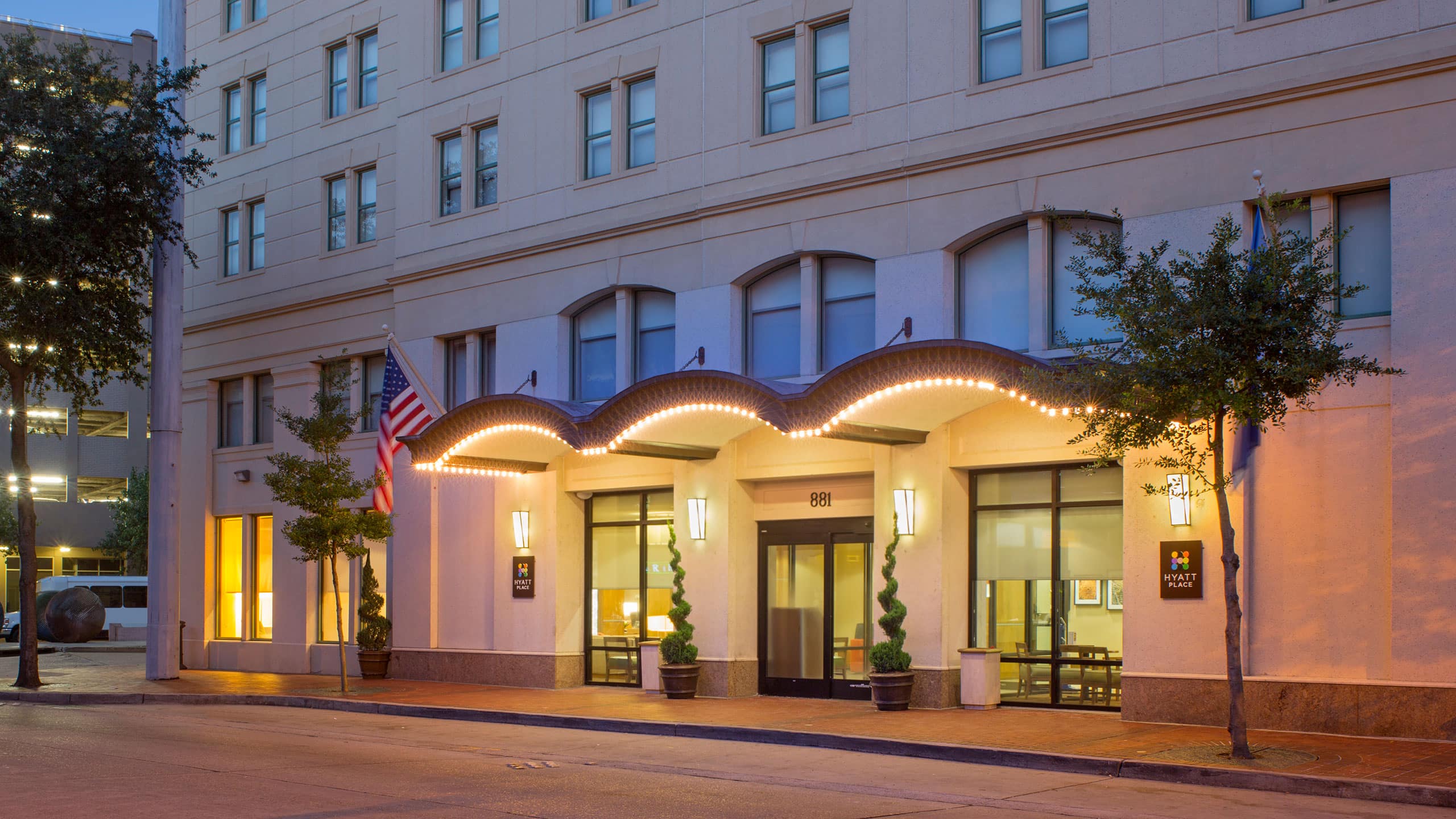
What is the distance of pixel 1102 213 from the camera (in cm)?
1853

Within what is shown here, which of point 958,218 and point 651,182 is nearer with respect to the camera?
point 958,218

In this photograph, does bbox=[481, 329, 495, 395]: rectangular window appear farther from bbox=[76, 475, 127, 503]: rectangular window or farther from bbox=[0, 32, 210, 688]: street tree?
bbox=[76, 475, 127, 503]: rectangular window

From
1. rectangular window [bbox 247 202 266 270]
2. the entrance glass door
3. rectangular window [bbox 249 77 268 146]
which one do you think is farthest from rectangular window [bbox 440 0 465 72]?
the entrance glass door

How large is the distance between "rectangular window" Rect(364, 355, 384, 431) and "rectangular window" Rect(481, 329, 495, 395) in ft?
9.82

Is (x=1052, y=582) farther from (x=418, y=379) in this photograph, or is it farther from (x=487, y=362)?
(x=418, y=379)

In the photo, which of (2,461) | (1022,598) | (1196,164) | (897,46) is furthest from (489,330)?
(2,461)

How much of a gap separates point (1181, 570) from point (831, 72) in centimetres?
900

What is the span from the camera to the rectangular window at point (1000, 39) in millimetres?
19688

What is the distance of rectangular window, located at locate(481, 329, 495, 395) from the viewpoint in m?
26.6

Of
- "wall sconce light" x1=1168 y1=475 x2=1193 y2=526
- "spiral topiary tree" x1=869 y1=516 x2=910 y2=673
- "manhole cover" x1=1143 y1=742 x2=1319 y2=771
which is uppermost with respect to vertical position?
"wall sconce light" x1=1168 y1=475 x2=1193 y2=526

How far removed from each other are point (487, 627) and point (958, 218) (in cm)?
1145

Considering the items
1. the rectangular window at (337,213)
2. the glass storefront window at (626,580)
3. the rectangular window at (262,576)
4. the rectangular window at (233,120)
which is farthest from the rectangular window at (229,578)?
the glass storefront window at (626,580)

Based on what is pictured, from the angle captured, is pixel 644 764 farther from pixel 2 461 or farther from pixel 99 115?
pixel 2 461

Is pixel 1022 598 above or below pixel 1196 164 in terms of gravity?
below
